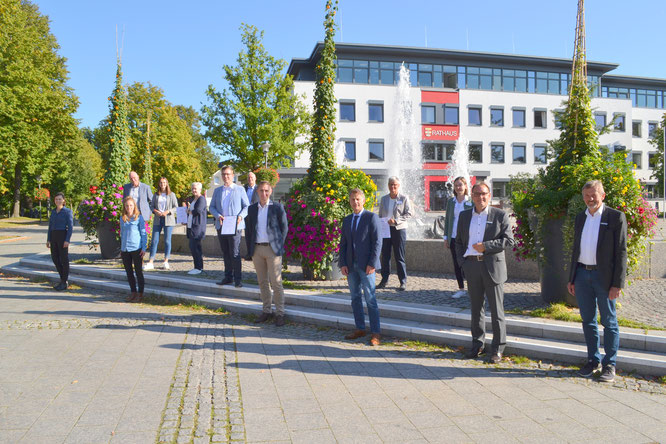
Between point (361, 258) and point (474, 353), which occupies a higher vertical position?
point (361, 258)

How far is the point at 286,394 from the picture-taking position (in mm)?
4324

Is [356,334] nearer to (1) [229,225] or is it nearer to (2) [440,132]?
(1) [229,225]

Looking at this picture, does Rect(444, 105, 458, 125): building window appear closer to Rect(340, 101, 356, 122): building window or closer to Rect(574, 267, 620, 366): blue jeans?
Rect(340, 101, 356, 122): building window

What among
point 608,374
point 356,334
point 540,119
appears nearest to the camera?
point 608,374

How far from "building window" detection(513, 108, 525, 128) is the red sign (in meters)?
6.19

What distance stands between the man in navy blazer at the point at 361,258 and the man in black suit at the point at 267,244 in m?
1.14

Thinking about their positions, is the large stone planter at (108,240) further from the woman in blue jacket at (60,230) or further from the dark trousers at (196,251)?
the dark trousers at (196,251)

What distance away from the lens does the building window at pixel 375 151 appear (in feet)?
136

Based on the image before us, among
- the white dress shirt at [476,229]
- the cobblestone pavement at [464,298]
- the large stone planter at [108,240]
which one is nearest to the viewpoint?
the white dress shirt at [476,229]

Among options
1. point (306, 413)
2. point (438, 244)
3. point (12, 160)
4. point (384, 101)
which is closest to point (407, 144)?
point (384, 101)

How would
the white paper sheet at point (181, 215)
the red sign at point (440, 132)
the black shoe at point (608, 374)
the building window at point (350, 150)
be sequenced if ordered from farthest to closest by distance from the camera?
the red sign at point (440, 132) → the building window at point (350, 150) → the white paper sheet at point (181, 215) → the black shoe at point (608, 374)

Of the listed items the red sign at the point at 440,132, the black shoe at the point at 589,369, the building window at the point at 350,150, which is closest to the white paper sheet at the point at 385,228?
the black shoe at the point at 589,369

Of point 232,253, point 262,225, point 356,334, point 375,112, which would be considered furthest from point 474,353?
point 375,112

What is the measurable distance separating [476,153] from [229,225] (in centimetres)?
3941
